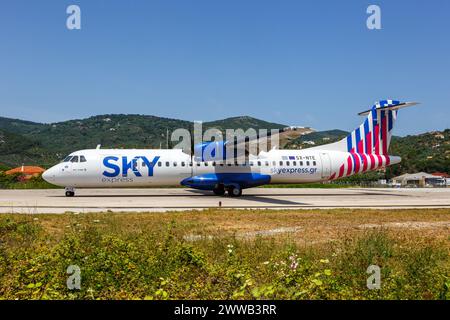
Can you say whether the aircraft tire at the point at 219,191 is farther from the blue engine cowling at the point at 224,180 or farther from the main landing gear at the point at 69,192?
the main landing gear at the point at 69,192

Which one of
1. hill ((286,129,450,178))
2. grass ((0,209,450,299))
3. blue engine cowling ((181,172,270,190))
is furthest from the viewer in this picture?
hill ((286,129,450,178))

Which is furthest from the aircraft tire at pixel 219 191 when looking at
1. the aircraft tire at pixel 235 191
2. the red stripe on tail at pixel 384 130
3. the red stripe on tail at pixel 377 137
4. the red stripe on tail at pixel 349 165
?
the red stripe on tail at pixel 384 130

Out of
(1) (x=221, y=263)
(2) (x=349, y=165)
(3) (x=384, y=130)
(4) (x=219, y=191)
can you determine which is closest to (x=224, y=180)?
(4) (x=219, y=191)

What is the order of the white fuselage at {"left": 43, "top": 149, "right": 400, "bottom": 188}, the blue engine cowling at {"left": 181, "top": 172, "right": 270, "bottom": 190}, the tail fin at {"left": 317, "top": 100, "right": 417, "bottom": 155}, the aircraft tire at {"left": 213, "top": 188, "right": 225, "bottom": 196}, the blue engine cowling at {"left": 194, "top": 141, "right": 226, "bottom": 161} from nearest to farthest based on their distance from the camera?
the white fuselage at {"left": 43, "top": 149, "right": 400, "bottom": 188}
the blue engine cowling at {"left": 194, "top": 141, "right": 226, "bottom": 161}
the blue engine cowling at {"left": 181, "top": 172, "right": 270, "bottom": 190}
the aircraft tire at {"left": 213, "top": 188, "right": 225, "bottom": 196}
the tail fin at {"left": 317, "top": 100, "right": 417, "bottom": 155}

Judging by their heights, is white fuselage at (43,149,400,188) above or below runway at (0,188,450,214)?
above

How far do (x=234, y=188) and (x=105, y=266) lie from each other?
22.9 meters

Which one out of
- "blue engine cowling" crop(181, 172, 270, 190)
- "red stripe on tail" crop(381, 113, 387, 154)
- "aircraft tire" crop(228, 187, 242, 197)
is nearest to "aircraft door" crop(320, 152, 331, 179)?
"blue engine cowling" crop(181, 172, 270, 190)

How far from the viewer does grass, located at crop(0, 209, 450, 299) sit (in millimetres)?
5773

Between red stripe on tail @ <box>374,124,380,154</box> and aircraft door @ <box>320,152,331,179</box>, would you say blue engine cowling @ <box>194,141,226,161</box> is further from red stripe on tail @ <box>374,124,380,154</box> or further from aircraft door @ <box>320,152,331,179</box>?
red stripe on tail @ <box>374,124,380,154</box>

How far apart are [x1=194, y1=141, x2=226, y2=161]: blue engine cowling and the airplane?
8.4 inches

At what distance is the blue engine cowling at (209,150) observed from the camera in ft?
93.5

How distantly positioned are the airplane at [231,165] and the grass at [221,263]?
47.8 ft
